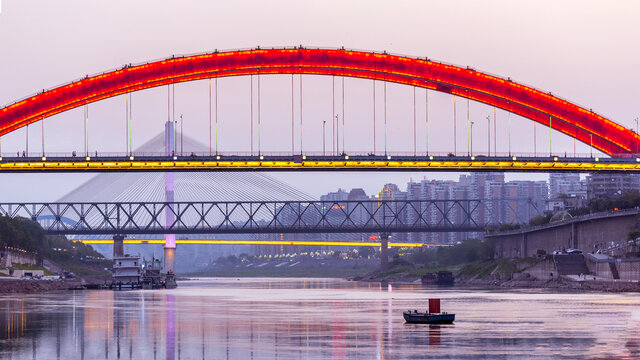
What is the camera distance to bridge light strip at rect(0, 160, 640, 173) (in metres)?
110

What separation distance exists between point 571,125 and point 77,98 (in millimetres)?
51120

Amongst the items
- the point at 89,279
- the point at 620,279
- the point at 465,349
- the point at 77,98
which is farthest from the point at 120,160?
the point at 465,349

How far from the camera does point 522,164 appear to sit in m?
116

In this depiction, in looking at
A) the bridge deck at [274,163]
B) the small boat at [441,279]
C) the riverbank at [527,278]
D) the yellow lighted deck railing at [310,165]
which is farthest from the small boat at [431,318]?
the small boat at [441,279]

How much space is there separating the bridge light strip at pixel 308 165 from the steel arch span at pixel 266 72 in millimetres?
6692

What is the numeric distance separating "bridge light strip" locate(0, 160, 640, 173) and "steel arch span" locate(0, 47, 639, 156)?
263 inches

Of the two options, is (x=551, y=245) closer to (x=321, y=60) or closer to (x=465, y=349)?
(x=321, y=60)

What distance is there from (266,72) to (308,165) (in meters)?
13.0

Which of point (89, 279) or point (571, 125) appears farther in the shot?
point (89, 279)

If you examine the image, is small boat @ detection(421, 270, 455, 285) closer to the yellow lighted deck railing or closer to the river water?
the yellow lighted deck railing

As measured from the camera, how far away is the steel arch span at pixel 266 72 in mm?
101250

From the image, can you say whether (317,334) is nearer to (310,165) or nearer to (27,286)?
(310,165)

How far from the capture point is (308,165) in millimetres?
111062

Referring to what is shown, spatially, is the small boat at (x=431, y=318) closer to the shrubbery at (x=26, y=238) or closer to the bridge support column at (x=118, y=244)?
the shrubbery at (x=26, y=238)
